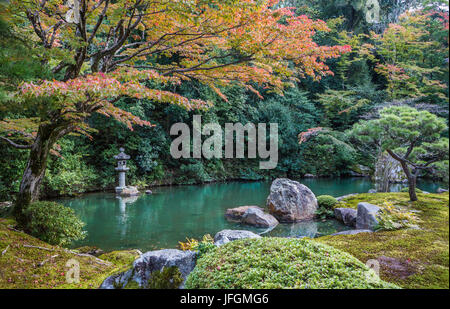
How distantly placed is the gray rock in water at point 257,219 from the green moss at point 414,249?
340cm

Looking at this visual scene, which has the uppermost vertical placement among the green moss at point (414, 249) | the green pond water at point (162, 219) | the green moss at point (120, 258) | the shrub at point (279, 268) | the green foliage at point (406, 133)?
the green foliage at point (406, 133)

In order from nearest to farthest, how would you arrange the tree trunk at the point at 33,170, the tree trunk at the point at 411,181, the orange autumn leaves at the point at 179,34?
the orange autumn leaves at the point at 179,34 < the tree trunk at the point at 33,170 < the tree trunk at the point at 411,181

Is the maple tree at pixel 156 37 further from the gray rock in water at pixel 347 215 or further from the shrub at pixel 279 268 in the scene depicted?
the gray rock in water at pixel 347 215

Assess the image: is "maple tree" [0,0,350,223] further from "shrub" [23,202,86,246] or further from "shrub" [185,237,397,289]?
"shrub" [185,237,397,289]

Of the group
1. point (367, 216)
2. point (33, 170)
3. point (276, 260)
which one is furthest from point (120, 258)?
point (367, 216)

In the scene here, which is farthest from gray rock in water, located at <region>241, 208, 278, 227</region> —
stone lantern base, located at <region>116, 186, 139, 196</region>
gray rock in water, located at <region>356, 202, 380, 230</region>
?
stone lantern base, located at <region>116, 186, 139, 196</region>

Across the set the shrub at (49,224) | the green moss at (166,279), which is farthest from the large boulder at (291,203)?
the green moss at (166,279)

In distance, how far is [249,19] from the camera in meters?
3.81

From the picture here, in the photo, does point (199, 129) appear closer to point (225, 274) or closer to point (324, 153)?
point (324, 153)

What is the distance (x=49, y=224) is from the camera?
159 inches

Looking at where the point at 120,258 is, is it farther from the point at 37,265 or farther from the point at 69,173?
the point at 69,173

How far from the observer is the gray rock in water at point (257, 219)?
278 inches

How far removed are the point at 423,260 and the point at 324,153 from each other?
14.4 m
